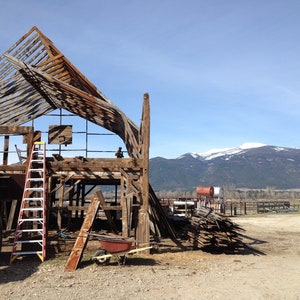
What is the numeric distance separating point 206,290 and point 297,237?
12.1m

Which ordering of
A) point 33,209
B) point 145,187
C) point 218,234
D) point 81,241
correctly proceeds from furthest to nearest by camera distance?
point 218,234 < point 145,187 < point 33,209 < point 81,241

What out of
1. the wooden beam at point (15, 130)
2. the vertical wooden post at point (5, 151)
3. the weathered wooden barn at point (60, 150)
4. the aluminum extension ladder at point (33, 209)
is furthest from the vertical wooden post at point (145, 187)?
the vertical wooden post at point (5, 151)

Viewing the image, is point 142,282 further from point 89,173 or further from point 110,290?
point 89,173

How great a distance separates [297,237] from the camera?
60.4 ft

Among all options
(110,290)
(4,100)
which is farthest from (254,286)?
(4,100)

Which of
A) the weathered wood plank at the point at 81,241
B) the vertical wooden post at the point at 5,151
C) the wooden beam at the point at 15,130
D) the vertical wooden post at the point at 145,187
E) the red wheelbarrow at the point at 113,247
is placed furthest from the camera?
the vertical wooden post at the point at 5,151

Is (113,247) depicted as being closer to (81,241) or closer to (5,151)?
(81,241)

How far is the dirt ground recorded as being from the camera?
7738 mm

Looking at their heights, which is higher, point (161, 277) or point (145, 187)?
point (145, 187)

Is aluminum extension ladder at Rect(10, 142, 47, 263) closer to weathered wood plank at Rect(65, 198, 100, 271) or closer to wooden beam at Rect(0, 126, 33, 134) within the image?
wooden beam at Rect(0, 126, 33, 134)

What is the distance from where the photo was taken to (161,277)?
920cm

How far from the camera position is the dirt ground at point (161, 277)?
774 cm

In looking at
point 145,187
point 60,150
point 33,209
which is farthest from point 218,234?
point 60,150

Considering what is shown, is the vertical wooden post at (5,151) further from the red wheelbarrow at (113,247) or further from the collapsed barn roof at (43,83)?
the red wheelbarrow at (113,247)
